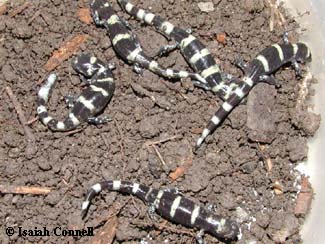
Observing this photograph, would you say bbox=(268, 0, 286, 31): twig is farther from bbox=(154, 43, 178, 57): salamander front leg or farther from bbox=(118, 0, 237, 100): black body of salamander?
bbox=(154, 43, 178, 57): salamander front leg

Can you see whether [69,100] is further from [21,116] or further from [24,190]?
[24,190]

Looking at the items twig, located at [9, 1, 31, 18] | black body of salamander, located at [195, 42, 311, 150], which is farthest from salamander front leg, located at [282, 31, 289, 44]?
twig, located at [9, 1, 31, 18]

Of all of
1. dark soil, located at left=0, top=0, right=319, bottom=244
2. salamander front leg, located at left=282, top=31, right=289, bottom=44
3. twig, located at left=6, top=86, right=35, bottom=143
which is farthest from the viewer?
salamander front leg, located at left=282, top=31, right=289, bottom=44

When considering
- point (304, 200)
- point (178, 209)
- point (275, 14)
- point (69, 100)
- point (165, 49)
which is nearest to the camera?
point (178, 209)

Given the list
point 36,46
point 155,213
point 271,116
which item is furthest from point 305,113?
point 36,46

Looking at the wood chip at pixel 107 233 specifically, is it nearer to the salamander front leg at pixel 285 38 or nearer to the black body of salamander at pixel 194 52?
the black body of salamander at pixel 194 52

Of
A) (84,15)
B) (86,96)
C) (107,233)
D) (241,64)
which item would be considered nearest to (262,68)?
(241,64)
